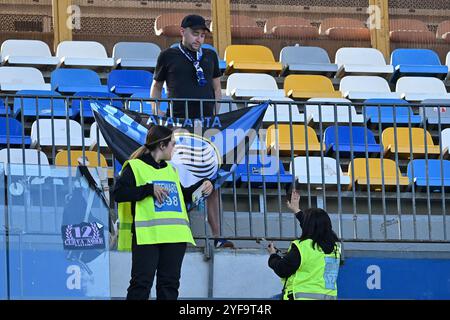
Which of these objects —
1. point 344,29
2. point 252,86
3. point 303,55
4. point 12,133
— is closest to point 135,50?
point 252,86

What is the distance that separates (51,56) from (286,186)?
4395mm

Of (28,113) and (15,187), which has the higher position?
(28,113)

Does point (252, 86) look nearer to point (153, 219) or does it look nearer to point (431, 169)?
point (431, 169)

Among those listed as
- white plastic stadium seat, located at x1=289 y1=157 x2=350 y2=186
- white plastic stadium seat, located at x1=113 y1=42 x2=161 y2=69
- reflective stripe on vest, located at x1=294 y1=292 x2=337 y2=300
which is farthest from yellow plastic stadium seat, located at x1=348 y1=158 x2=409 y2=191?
white plastic stadium seat, located at x1=113 y1=42 x2=161 y2=69

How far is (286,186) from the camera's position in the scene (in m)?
13.4

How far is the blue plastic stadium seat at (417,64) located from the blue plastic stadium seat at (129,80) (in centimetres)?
310

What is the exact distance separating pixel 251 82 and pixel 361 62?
178 centimetres

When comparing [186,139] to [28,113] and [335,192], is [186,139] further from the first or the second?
[28,113]

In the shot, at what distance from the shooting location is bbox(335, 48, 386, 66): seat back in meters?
17.7

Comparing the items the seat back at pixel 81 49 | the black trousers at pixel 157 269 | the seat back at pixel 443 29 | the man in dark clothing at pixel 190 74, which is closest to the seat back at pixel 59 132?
the man in dark clothing at pixel 190 74

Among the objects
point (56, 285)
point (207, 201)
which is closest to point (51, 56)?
point (207, 201)

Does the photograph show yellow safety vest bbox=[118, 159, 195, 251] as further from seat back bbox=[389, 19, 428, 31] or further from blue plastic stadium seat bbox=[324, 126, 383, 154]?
seat back bbox=[389, 19, 428, 31]

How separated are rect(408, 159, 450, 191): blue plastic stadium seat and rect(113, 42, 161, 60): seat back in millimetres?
3947

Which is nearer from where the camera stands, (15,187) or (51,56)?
(15,187)
